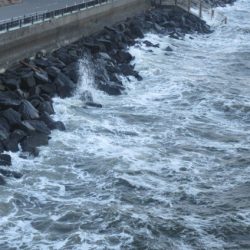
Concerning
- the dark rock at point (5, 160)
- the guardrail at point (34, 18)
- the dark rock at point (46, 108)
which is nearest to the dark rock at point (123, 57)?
the guardrail at point (34, 18)

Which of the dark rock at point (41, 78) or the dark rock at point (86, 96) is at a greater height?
the dark rock at point (41, 78)

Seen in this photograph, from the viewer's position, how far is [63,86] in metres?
18.8

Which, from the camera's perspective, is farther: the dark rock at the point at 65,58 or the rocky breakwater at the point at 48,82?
the dark rock at the point at 65,58

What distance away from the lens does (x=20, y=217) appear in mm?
11281

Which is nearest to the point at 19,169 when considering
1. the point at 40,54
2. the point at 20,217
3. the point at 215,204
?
the point at 20,217

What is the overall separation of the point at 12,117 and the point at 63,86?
4.02 m

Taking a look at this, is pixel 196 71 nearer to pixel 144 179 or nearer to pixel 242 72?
pixel 242 72

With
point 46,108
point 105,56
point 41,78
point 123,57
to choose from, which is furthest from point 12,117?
point 123,57

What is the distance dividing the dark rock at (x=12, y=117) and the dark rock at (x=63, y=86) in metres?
3.56

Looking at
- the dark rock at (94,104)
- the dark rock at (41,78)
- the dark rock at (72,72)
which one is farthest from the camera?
the dark rock at (72,72)

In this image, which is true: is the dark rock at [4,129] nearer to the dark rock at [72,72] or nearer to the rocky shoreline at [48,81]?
the rocky shoreline at [48,81]

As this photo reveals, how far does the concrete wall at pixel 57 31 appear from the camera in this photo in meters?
18.9

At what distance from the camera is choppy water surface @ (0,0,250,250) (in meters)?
10.8

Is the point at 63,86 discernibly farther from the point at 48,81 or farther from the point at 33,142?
the point at 33,142
